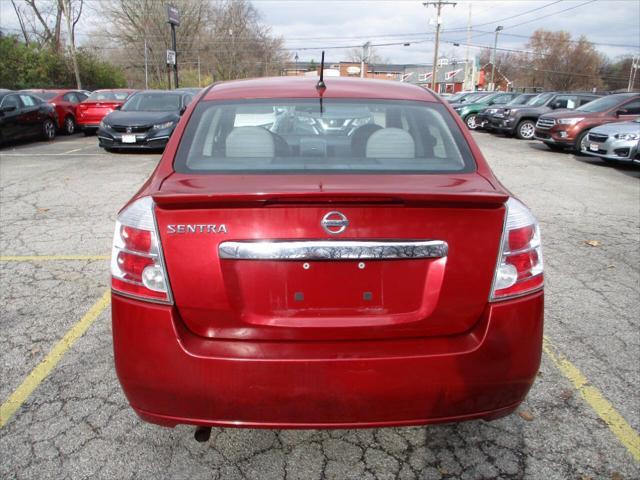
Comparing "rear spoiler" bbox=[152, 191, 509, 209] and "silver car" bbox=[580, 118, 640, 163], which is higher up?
"rear spoiler" bbox=[152, 191, 509, 209]

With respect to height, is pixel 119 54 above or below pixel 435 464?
above

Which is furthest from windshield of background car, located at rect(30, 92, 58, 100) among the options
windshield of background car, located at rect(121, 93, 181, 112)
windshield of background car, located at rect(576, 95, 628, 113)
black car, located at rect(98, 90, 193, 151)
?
windshield of background car, located at rect(576, 95, 628, 113)

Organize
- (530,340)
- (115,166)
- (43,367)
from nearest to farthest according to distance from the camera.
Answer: (530,340), (43,367), (115,166)

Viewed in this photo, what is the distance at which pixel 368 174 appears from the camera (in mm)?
2076

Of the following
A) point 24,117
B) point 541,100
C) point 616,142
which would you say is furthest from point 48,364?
point 541,100

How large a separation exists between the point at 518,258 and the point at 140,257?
143 centimetres

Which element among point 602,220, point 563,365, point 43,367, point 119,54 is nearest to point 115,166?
point 43,367

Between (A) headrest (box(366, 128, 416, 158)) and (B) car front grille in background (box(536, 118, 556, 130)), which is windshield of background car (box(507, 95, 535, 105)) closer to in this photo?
(B) car front grille in background (box(536, 118, 556, 130))

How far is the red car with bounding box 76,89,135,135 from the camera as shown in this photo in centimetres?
1568

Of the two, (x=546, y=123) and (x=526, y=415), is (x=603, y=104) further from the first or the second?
(x=526, y=415)

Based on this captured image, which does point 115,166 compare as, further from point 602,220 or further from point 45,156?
point 602,220

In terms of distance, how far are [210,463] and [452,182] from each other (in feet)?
5.36

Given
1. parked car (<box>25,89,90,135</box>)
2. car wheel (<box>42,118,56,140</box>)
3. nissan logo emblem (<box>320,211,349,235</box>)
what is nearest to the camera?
nissan logo emblem (<box>320,211,349,235</box>)

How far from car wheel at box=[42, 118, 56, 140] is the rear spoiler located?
14968mm
